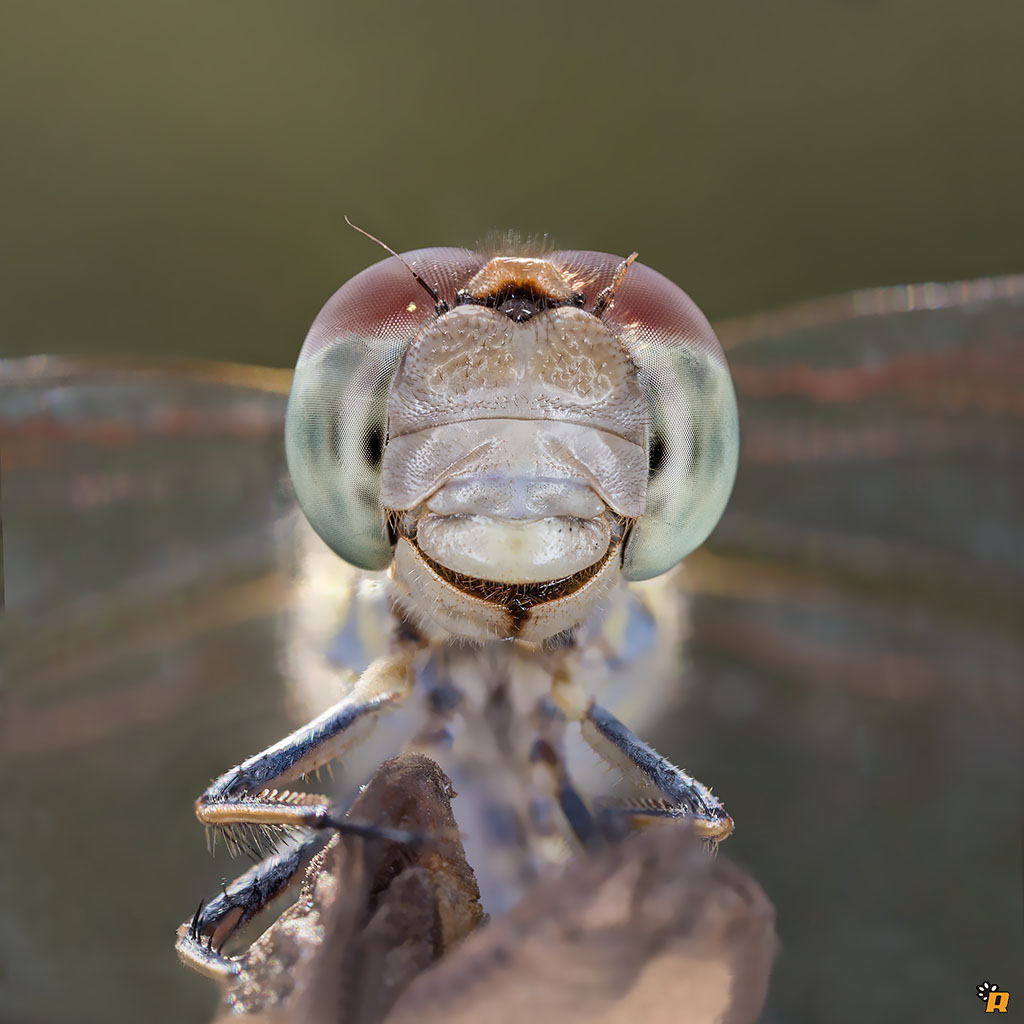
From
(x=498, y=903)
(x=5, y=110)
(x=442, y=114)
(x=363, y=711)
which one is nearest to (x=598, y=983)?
(x=498, y=903)

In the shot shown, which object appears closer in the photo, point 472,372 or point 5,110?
point 472,372

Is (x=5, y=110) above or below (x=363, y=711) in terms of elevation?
above

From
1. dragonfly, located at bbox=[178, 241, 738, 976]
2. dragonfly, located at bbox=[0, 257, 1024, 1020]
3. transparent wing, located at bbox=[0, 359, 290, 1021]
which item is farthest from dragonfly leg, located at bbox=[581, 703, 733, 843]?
transparent wing, located at bbox=[0, 359, 290, 1021]

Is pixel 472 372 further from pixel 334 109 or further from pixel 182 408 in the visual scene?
pixel 334 109

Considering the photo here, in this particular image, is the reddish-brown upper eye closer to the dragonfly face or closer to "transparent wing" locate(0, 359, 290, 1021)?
the dragonfly face

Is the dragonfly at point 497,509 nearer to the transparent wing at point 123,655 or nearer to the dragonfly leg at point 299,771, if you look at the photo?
the dragonfly leg at point 299,771

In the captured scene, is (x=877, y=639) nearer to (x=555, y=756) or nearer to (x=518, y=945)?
(x=555, y=756)
